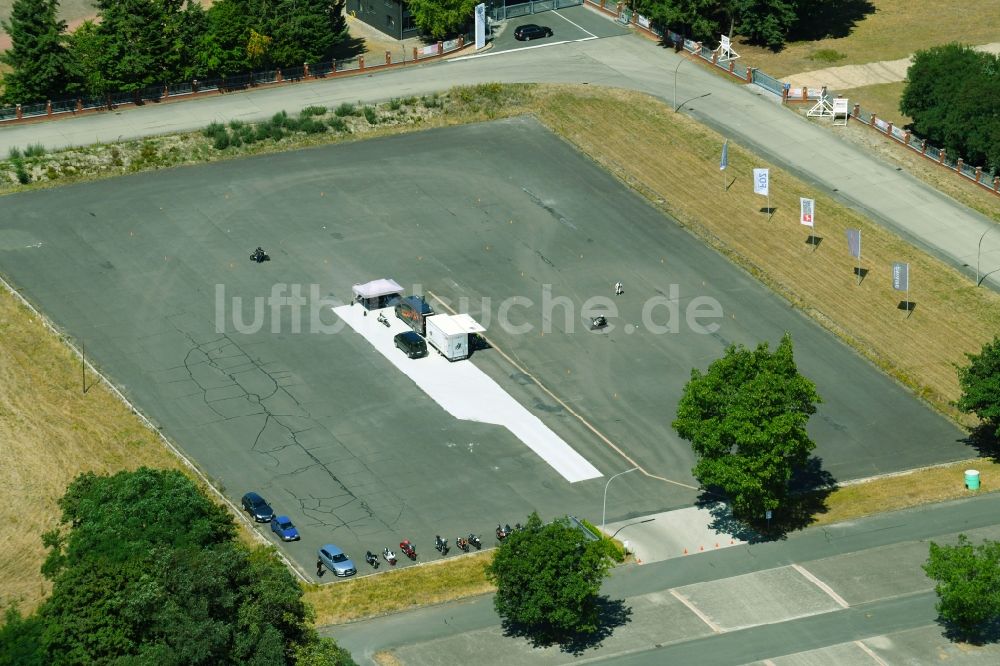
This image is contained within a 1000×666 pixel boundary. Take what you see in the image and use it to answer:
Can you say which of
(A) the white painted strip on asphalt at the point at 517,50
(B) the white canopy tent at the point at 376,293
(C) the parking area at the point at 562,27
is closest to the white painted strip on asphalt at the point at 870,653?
(B) the white canopy tent at the point at 376,293

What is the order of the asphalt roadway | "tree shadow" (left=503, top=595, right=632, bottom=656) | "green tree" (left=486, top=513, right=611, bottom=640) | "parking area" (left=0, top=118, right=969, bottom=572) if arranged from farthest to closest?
"parking area" (left=0, top=118, right=969, bottom=572)
"tree shadow" (left=503, top=595, right=632, bottom=656)
the asphalt roadway
"green tree" (left=486, top=513, right=611, bottom=640)

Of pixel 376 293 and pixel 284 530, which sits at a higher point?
pixel 376 293

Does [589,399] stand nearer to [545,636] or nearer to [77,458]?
[545,636]

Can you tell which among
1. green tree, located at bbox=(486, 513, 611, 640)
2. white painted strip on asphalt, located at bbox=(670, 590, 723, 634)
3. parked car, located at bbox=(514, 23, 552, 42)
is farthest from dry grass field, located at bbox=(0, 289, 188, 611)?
parked car, located at bbox=(514, 23, 552, 42)

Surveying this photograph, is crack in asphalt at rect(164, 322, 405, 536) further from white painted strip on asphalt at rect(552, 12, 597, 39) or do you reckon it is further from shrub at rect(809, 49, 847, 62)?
shrub at rect(809, 49, 847, 62)

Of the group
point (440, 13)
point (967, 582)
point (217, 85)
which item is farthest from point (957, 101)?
point (217, 85)


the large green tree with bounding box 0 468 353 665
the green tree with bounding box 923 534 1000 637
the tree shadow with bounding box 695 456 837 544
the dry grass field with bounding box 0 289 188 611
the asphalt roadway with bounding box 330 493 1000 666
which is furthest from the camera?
the tree shadow with bounding box 695 456 837 544

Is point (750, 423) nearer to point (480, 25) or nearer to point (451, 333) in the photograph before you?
point (451, 333)
